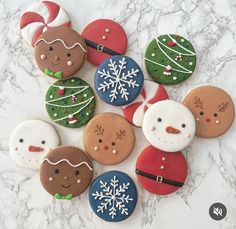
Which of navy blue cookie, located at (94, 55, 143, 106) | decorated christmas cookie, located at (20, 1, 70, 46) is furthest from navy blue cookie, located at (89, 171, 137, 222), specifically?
decorated christmas cookie, located at (20, 1, 70, 46)

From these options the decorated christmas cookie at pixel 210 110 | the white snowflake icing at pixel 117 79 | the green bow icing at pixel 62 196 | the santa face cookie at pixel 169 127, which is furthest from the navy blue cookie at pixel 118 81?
the green bow icing at pixel 62 196

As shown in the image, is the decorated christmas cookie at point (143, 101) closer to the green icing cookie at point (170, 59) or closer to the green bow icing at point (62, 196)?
the green icing cookie at point (170, 59)

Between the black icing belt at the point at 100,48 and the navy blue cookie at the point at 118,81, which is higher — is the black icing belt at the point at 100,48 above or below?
above

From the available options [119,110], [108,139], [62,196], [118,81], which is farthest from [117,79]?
[62,196]

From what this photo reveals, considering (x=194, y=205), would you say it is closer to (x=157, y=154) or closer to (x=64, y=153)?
(x=157, y=154)

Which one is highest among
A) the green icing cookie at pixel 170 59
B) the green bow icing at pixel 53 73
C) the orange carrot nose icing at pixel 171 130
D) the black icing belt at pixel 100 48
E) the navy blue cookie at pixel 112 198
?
the green icing cookie at pixel 170 59

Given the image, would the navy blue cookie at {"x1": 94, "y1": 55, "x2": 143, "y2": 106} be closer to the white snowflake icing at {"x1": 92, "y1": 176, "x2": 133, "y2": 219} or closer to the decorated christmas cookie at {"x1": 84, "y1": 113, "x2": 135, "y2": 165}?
the decorated christmas cookie at {"x1": 84, "y1": 113, "x2": 135, "y2": 165}

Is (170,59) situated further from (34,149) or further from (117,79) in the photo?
(34,149)

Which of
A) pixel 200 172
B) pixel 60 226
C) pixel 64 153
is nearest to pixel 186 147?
pixel 200 172
